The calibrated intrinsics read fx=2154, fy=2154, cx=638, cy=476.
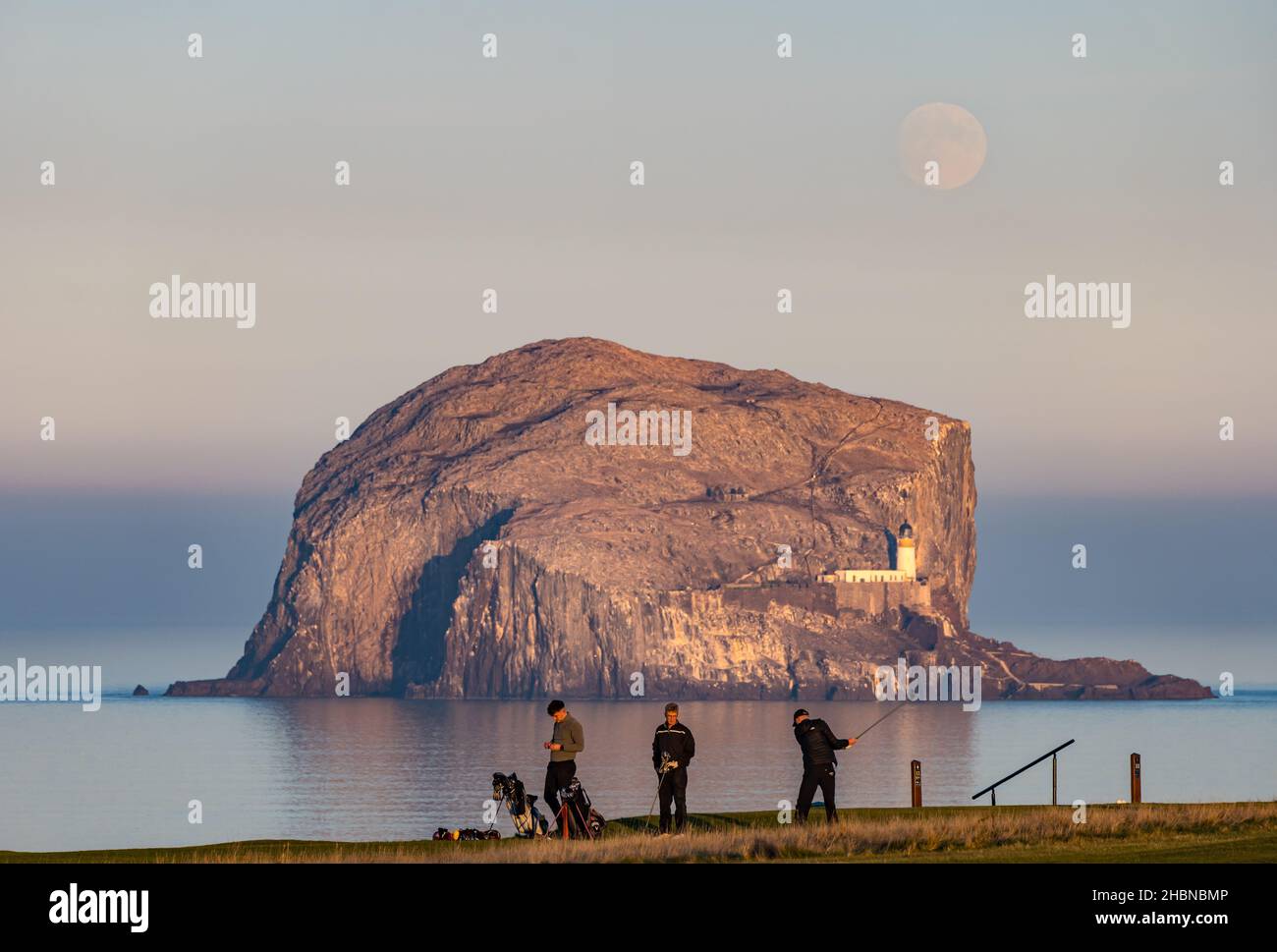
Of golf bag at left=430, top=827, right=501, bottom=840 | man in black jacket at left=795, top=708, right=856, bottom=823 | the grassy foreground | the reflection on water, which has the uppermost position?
man in black jacket at left=795, top=708, right=856, bottom=823

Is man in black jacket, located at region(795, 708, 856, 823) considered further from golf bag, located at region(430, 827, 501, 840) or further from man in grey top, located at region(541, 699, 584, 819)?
golf bag, located at region(430, 827, 501, 840)

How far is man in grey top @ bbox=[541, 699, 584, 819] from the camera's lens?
3475 cm

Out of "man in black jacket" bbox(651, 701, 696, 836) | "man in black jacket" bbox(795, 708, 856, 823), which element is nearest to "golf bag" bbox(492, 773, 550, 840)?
"man in black jacket" bbox(651, 701, 696, 836)

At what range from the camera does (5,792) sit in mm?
124938

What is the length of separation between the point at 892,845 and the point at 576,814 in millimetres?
5816

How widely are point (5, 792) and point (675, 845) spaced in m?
99.4

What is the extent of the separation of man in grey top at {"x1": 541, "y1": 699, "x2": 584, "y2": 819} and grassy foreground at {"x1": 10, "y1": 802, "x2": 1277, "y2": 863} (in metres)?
1.05

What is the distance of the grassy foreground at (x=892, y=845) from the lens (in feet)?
104

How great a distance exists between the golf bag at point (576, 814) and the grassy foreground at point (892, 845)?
A: 0.49 meters

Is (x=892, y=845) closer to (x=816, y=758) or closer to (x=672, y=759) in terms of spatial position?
(x=816, y=758)

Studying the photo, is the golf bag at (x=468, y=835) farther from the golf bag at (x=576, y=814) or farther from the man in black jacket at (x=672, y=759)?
the man in black jacket at (x=672, y=759)

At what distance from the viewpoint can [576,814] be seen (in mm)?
36438
